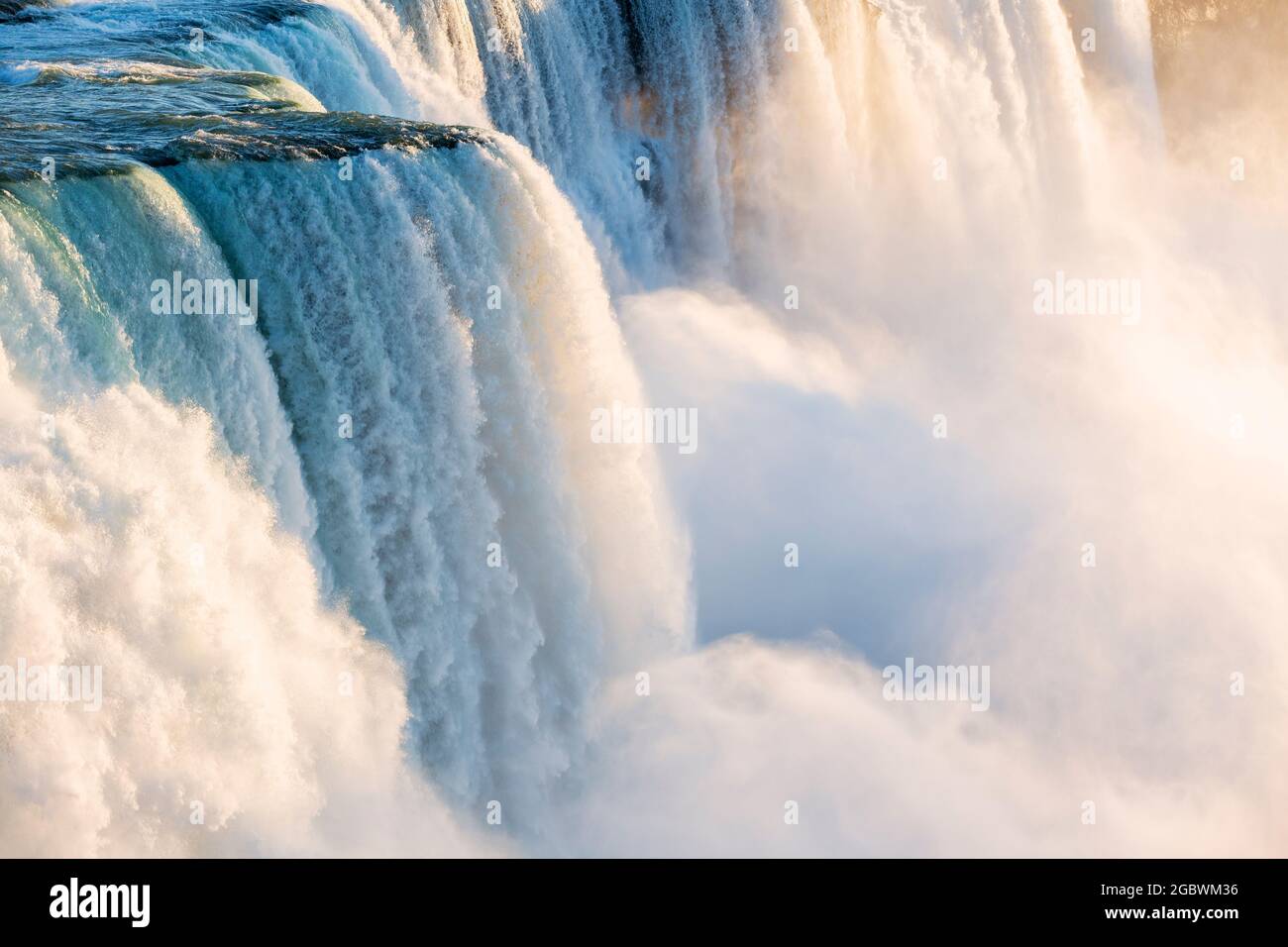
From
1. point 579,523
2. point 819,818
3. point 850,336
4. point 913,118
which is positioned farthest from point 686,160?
point 819,818

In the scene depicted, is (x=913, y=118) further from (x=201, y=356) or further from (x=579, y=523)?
(x=201, y=356)

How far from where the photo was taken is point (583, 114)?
12195 millimetres

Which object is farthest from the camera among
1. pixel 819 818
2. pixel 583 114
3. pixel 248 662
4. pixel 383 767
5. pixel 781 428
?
pixel 583 114

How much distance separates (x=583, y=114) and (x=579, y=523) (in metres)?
6.10

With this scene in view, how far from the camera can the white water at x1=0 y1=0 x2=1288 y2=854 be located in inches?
233

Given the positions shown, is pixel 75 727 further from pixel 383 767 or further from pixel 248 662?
pixel 383 767

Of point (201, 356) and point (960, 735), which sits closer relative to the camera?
point (201, 356)

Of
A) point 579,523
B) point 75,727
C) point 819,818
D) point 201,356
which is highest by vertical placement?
point 201,356

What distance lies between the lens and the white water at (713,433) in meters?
5.91

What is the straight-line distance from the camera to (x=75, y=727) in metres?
4.35

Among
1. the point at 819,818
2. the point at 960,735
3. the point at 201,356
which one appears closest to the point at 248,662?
the point at 201,356

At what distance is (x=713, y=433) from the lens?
10.4 m

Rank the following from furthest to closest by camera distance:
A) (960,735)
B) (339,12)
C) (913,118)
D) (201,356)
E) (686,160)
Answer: (913,118)
(686,160)
(339,12)
(960,735)
(201,356)

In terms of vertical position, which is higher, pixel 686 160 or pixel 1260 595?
pixel 686 160
